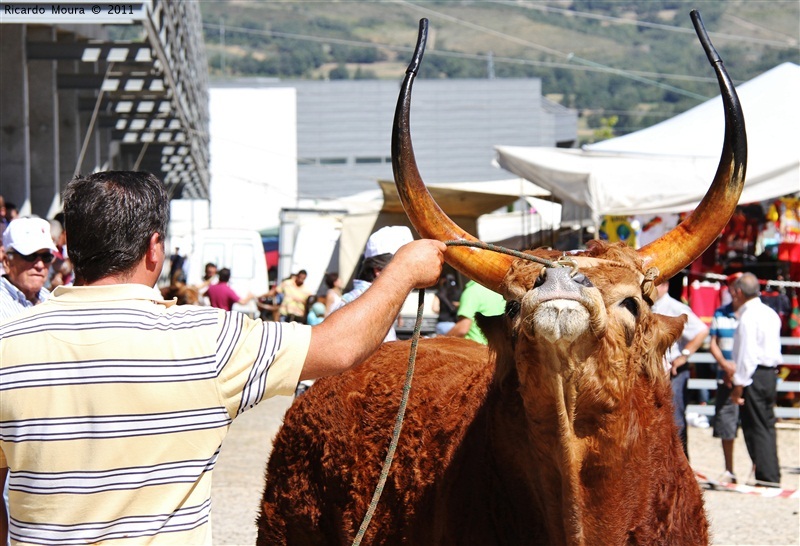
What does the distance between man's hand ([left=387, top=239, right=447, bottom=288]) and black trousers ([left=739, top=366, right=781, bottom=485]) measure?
24.0ft

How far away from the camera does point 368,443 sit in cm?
464

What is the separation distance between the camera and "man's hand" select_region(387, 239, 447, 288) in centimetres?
290

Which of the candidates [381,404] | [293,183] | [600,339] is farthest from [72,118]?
[293,183]

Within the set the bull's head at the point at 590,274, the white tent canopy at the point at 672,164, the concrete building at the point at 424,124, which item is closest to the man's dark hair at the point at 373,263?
the bull's head at the point at 590,274

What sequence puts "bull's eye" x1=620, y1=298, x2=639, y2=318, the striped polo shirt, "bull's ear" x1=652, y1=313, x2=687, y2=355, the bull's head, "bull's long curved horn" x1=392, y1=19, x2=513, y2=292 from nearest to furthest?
the striped polo shirt < the bull's head < "bull's eye" x1=620, y1=298, x2=639, y2=318 < "bull's ear" x1=652, y1=313, x2=687, y2=355 < "bull's long curved horn" x1=392, y1=19, x2=513, y2=292

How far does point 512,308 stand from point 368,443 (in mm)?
1341

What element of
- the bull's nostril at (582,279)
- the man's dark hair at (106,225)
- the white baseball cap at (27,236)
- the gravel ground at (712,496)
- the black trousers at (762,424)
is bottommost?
the gravel ground at (712,496)

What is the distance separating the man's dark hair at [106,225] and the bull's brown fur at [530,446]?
1.21 metres

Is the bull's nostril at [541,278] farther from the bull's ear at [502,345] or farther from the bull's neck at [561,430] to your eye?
the bull's ear at [502,345]

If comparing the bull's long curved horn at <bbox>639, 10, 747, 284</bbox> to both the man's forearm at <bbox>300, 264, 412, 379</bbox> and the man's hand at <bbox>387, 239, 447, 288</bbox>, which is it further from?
the man's forearm at <bbox>300, 264, 412, 379</bbox>

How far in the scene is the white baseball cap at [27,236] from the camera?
5.64 m

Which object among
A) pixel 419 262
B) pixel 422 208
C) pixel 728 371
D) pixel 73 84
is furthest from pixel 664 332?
pixel 73 84

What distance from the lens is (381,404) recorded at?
473cm

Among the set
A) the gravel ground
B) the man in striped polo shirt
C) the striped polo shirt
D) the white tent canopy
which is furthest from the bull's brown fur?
the white tent canopy
